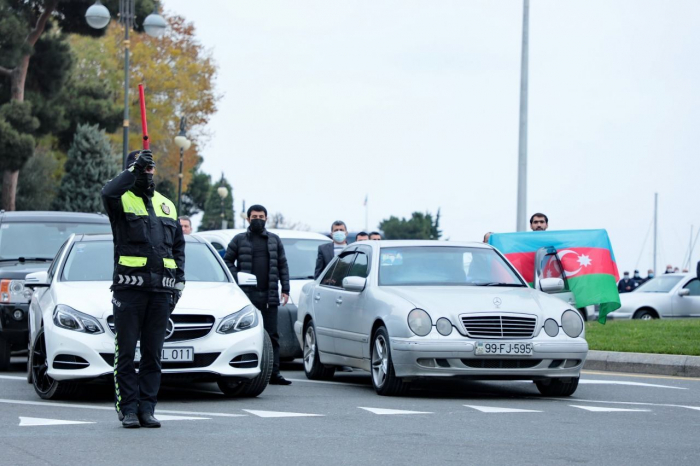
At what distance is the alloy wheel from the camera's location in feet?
39.3

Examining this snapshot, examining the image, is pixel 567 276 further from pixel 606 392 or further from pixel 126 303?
pixel 126 303

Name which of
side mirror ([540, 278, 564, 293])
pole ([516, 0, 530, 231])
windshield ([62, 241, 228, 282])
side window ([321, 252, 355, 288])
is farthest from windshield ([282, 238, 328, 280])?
pole ([516, 0, 530, 231])

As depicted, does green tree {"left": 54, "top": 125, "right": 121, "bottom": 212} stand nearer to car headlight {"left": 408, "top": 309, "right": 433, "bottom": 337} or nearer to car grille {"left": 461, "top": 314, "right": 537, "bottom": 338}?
car headlight {"left": 408, "top": 309, "right": 433, "bottom": 337}

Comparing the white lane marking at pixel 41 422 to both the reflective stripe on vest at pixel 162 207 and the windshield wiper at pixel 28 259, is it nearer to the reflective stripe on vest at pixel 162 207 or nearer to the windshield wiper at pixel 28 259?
the reflective stripe on vest at pixel 162 207

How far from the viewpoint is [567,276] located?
1614cm

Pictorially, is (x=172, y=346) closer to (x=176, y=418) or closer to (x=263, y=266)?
(x=176, y=418)

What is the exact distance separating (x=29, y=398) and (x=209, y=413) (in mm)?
2022

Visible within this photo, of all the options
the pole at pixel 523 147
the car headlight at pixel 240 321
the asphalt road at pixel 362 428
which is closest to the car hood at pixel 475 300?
the asphalt road at pixel 362 428

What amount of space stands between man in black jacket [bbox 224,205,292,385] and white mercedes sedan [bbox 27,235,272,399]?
1.37 meters

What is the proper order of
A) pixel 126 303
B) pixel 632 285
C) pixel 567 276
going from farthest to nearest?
pixel 632 285 < pixel 567 276 < pixel 126 303

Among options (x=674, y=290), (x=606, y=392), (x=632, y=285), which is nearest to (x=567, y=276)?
(x=606, y=392)

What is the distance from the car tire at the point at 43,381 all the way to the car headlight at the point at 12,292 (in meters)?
3.05

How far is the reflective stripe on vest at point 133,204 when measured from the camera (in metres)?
9.12

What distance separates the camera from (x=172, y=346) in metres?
10.9
